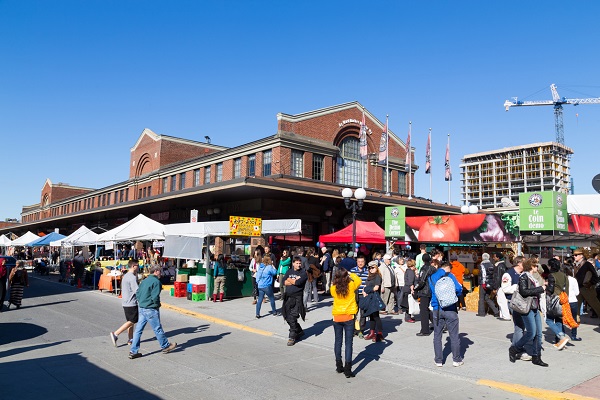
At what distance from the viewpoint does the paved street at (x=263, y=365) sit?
271 inches

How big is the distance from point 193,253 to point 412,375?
38.1ft

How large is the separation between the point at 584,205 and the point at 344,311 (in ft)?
50.9

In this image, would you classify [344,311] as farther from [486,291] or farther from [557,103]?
[557,103]

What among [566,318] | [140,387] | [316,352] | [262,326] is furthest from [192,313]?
[566,318]

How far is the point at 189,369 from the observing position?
8.01 meters

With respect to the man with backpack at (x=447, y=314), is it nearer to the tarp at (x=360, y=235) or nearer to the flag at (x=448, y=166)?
the tarp at (x=360, y=235)

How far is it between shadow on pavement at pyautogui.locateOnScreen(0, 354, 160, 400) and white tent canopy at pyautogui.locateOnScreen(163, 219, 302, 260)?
9262 millimetres

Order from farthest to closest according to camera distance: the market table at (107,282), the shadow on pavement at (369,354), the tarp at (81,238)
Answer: the tarp at (81,238) → the market table at (107,282) → the shadow on pavement at (369,354)

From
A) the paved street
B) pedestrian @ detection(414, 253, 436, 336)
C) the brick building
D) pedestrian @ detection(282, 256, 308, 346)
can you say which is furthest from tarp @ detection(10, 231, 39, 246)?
pedestrian @ detection(414, 253, 436, 336)

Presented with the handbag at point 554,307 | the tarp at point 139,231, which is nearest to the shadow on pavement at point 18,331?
the tarp at point 139,231

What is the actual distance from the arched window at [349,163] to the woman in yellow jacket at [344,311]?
29.0 m

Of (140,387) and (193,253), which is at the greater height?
(193,253)

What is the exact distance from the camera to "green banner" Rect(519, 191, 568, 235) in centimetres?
1436

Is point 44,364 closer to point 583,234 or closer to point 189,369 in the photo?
point 189,369
